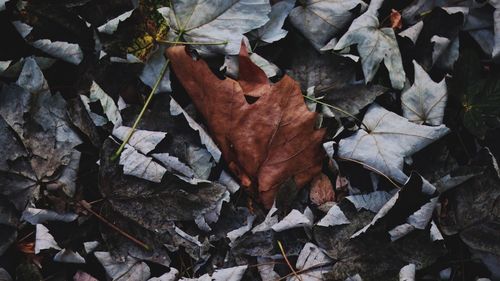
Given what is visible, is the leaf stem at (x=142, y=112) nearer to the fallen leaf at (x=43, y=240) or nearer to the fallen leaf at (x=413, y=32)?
the fallen leaf at (x=43, y=240)

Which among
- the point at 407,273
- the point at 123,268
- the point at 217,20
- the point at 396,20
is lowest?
the point at 407,273

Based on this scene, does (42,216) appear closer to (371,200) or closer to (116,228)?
(116,228)

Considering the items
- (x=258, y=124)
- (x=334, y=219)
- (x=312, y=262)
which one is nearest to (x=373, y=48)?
(x=258, y=124)

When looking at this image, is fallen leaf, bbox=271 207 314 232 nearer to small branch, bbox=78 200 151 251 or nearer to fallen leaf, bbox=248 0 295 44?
small branch, bbox=78 200 151 251

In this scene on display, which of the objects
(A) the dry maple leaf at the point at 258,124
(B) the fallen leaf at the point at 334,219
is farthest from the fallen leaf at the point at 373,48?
(B) the fallen leaf at the point at 334,219

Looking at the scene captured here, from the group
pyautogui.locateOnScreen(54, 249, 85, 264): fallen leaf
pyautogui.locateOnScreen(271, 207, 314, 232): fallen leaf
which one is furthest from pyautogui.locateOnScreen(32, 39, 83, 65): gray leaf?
pyautogui.locateOnScreen(271, 207, 314, 232): fallen leaf

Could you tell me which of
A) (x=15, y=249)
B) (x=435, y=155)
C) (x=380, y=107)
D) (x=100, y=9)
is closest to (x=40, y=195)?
(x=15, y=249)

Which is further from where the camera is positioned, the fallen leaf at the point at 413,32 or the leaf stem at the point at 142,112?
the fallen leaf at the point at 413,32
